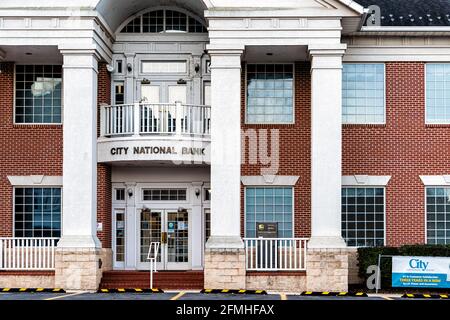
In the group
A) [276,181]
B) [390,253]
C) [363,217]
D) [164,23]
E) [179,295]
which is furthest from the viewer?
[164,23]

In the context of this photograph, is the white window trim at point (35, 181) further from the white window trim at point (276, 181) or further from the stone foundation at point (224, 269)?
the white window trim at point (276, 181)

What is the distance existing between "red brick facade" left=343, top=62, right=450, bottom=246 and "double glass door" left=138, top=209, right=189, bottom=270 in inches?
216

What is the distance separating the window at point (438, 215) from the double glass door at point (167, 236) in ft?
24.7

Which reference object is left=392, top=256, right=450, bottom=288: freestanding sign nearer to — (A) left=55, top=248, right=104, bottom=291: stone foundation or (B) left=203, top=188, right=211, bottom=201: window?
(B) left=203, top=188, right=211, bottom=201: window

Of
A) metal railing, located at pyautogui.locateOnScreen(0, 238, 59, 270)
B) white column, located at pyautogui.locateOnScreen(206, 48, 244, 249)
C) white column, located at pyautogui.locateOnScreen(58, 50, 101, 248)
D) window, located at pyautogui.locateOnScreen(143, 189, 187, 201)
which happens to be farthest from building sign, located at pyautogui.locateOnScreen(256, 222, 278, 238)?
metal railing, located at pyautogui.locateOnScreen(0, 238, 59, 270)

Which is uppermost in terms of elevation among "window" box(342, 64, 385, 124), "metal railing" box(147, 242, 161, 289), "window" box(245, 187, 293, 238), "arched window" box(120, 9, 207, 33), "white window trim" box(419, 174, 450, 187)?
"arched window" box(120, 9, 207, 33)

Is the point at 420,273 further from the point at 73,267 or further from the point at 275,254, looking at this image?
the point at 73,267

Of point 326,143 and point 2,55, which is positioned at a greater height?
point 2,55

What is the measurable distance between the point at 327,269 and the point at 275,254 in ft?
5.39

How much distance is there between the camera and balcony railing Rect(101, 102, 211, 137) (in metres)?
24.3

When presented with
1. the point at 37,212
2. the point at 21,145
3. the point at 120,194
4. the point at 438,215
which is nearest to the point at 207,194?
the point at 120,194

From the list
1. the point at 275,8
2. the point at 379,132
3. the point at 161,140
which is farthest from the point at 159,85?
the point at 379,132

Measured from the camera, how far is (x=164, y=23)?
26141 millimetres

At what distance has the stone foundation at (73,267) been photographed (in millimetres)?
22875
